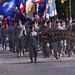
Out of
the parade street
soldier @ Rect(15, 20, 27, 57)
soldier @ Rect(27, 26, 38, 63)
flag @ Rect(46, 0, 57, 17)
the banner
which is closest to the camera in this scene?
the parade street

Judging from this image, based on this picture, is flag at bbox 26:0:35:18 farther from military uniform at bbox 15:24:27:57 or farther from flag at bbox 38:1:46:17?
military uniform at bbox 15:24:27:57

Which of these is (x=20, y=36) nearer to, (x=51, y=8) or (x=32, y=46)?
(x=32, y=46)

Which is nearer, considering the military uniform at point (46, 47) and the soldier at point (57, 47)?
the soldier at point (57, 47)

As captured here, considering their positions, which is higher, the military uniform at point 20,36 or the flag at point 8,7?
the flag at point 8,7

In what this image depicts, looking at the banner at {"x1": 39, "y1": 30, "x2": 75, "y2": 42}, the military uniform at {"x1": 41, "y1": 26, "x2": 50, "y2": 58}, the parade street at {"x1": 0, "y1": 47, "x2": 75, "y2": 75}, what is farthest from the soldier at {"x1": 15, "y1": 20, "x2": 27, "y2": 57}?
the parade street at {"x1": 0, "y1": 47, "x2": 75, "y2": 75}

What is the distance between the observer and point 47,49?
930 inches

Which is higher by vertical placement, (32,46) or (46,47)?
(32,46)

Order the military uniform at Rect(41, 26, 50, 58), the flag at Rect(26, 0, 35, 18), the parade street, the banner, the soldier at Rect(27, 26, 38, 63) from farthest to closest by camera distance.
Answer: the flag at Rect(26, 0, 35, 18) → the military uniform at Rect(41, 26, 50, 58) → the banner → the soldier at Rect(27, 26, 38, 63) → the parade street

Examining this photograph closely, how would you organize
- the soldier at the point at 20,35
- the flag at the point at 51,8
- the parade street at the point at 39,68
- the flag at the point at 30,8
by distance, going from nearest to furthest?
the parade street at the point at 39,68, the soldier at the point at 20,35, the flag at the point at 30,8, the flag at the point at 51,8

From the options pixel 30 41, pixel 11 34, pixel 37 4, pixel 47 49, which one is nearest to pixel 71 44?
pixel 47 49

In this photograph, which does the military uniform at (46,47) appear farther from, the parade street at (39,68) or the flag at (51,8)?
the flag at (51,8)

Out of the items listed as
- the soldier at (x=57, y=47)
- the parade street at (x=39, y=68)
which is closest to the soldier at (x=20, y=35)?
the soldier at (x=57, y=47)

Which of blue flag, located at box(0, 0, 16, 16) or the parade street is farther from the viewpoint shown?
blue flag, located at box(0, 0, 16, 16)

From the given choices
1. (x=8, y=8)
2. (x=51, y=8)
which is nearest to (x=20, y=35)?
(x=8, y=8)
